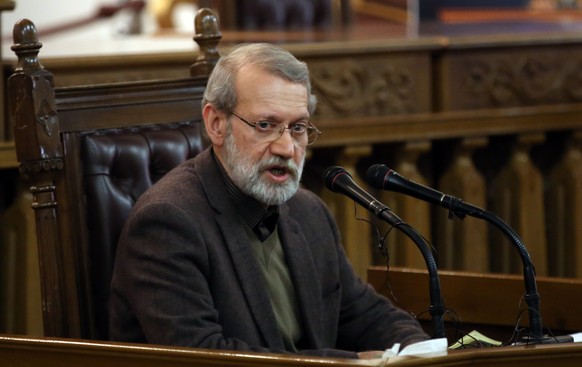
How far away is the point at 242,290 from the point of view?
241 centimetres

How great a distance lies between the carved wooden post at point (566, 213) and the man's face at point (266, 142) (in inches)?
80.2

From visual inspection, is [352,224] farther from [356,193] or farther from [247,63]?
[356,193]

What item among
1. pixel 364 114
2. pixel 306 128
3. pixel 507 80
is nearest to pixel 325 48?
pixel 364 114

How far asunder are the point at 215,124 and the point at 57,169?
1.12 ft

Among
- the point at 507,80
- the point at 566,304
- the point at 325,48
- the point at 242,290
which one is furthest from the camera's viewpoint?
the point at 507,80

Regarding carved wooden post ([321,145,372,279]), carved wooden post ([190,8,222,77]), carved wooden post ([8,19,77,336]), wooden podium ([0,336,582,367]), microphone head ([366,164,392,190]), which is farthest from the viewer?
carved wooden post ([321,145,372,279])

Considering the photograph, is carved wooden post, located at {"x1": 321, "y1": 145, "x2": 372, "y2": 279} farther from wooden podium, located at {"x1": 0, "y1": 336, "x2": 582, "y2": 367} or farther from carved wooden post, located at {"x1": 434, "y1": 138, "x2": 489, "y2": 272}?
wooden podium, located at {"x1": 0, "y1": 336, "x2": 582, "y2": 367}

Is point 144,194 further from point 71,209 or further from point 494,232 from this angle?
point 494,232

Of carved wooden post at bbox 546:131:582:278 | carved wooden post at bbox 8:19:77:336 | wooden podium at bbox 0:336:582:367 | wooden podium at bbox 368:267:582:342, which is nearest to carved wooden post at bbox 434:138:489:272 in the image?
carved wooden post at bbox 546:131:582:278

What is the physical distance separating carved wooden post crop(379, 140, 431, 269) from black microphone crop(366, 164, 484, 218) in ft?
6.06

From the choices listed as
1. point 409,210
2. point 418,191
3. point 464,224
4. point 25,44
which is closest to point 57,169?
point 25,44

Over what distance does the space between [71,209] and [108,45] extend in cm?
192

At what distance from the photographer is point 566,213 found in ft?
14.0

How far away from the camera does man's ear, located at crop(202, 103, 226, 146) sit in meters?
2.46
